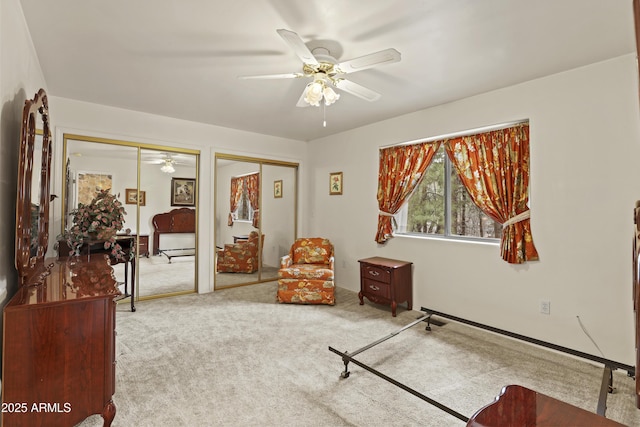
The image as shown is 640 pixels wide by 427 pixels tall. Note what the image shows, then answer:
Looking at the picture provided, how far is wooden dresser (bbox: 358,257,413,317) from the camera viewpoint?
3736mm

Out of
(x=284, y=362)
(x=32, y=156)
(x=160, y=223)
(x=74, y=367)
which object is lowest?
(x=284, y=362)

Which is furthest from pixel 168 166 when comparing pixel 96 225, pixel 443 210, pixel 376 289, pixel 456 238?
pixel 456 238

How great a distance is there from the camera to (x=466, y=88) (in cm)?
318

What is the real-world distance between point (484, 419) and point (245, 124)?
453cm

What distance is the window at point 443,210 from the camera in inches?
140

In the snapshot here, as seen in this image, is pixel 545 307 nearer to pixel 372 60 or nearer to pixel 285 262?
pixel 372 60

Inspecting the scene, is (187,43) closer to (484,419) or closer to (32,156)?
(32,156)

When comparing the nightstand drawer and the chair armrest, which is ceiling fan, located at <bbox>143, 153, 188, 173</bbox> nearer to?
the chair armrest

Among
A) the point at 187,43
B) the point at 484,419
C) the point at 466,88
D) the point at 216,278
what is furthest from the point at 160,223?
the point at 484,419

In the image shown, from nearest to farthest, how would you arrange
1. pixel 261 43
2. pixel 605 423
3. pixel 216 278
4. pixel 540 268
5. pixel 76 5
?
pixel 605 423 → pixel 76 5 → pixel 261 43 → pixel 540 268 → pixel 216 278

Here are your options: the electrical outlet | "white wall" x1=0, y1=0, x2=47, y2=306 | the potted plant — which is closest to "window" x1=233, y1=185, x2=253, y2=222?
Answer: the potted plant

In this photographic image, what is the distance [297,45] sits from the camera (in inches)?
77.5

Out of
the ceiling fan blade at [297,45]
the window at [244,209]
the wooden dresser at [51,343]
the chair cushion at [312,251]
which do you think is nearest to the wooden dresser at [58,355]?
the wooden dresser at [51,343]

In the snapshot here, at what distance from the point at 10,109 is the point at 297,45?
179 centimetres
